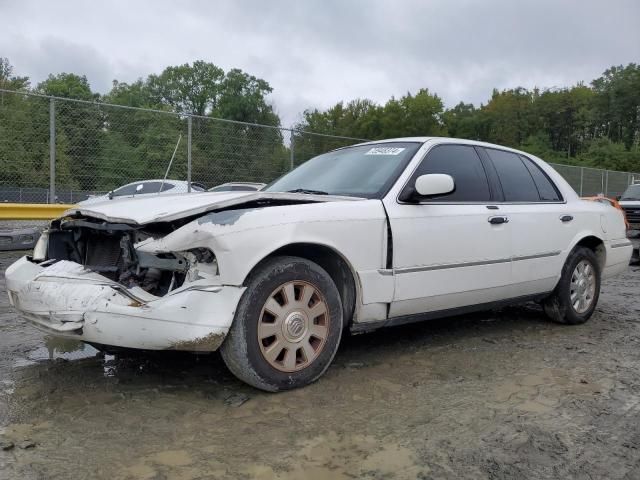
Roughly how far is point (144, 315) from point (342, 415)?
1125mm

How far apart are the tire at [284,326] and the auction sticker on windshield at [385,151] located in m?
1.28

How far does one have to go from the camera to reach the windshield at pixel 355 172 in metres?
3.99

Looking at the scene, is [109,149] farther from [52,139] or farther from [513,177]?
[513,177]

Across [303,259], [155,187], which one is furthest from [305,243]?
[155,187]

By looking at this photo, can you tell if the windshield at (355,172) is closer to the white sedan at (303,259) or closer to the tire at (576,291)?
the white sedan at (303,259)

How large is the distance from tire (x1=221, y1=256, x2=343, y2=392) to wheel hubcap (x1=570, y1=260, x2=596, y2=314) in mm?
2721

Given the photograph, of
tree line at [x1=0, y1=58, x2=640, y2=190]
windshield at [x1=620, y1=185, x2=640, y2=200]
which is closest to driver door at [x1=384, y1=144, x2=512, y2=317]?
windshield at [x1=620, y1=185, x2=640, y2=200]

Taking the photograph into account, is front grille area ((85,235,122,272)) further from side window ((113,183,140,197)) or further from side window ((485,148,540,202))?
side window ((113,183,140,197))

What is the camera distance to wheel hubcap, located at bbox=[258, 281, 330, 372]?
3213mm

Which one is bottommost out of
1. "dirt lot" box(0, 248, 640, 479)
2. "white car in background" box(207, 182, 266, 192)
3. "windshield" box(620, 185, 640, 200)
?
"dirt lot" box(0, 248, 640, 479)

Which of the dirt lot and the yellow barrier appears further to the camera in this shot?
the yellow barrier

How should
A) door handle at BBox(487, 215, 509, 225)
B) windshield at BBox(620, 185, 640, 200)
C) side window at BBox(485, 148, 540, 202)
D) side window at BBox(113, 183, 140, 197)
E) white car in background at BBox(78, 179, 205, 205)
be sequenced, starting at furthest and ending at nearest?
windshield at BBox(620, 185, 640, 200) < white car in background at BBox(78, 179, 205, 205) < side window at BBox(113, 183, 140, 197) < side window at BBox(485, 148, 540, 202) < door handle at BBox(487, 215, 509, 225)

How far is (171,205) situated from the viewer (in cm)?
335

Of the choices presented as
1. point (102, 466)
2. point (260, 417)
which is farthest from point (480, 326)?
point (102, 466)
